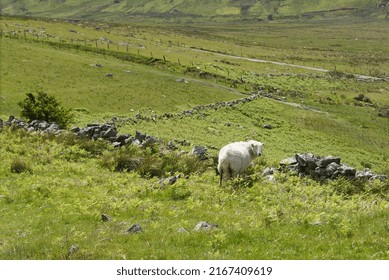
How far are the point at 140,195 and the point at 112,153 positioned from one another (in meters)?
7.36

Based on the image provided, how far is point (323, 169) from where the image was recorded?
75.1 ft

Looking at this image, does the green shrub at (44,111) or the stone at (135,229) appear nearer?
the stone at (135,229)

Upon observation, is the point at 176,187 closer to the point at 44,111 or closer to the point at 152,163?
the point at 152,163

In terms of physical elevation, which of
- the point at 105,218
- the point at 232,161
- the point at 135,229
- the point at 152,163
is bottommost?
the point at 152,163

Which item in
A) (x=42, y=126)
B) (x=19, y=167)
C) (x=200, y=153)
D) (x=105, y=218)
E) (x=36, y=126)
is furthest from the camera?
(x=36, y=126)

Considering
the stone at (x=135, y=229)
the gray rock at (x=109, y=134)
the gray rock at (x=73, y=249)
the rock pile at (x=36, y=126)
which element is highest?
the gray rock at (x=73, y=249)

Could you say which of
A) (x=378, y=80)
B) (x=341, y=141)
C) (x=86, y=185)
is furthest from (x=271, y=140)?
(x=378, y=80)

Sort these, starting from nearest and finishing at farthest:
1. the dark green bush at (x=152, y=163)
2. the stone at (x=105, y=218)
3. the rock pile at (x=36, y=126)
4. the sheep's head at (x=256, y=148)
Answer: the stone at (x=105, y=218), the sheep's head at (x=256, y=148), the dark green bush at (x=152, y=163), the rock pile at (x=36, y=126)

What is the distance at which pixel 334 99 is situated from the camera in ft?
270

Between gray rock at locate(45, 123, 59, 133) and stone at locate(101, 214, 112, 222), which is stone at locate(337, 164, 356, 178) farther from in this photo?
gray rock at locate(45, 123, 59, 133)

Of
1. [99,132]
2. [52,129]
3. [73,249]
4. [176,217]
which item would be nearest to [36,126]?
[52,129]

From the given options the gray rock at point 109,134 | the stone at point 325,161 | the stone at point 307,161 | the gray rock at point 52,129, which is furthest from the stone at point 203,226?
the gray rock at point 52,129

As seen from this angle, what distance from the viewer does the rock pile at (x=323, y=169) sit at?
22.2m

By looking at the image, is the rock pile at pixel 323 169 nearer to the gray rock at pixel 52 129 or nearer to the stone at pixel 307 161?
the stone at pixel 307 161
